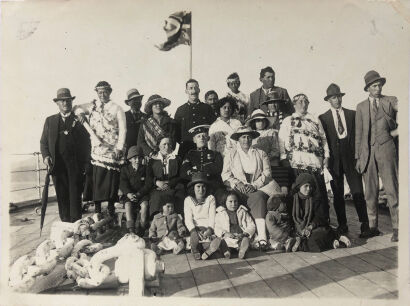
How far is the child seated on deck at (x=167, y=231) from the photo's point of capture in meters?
4.71

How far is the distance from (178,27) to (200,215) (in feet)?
6.14

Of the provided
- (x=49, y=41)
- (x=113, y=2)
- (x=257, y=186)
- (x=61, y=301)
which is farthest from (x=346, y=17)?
(x=61, y=301)

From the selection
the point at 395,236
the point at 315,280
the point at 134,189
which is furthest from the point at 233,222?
the point at 395,236

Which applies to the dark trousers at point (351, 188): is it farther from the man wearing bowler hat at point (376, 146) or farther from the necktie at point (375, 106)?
the necktie at point (375, 106)

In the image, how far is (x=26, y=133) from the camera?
5004mm

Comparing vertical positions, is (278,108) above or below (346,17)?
below

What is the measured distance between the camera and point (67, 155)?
198 inches

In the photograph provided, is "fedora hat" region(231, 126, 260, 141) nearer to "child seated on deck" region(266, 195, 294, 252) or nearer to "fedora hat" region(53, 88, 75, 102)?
"child seated on deck" region(266, 195, 294, 252)

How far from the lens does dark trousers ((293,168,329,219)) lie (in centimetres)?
483

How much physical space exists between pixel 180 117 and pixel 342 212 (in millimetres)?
1890

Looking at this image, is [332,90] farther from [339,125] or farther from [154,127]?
[154,127]

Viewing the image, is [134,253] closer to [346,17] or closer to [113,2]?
[113,2]

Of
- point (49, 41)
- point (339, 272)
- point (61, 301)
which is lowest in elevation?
point (61, 301)

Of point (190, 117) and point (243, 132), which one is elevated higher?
point (190, 117)
